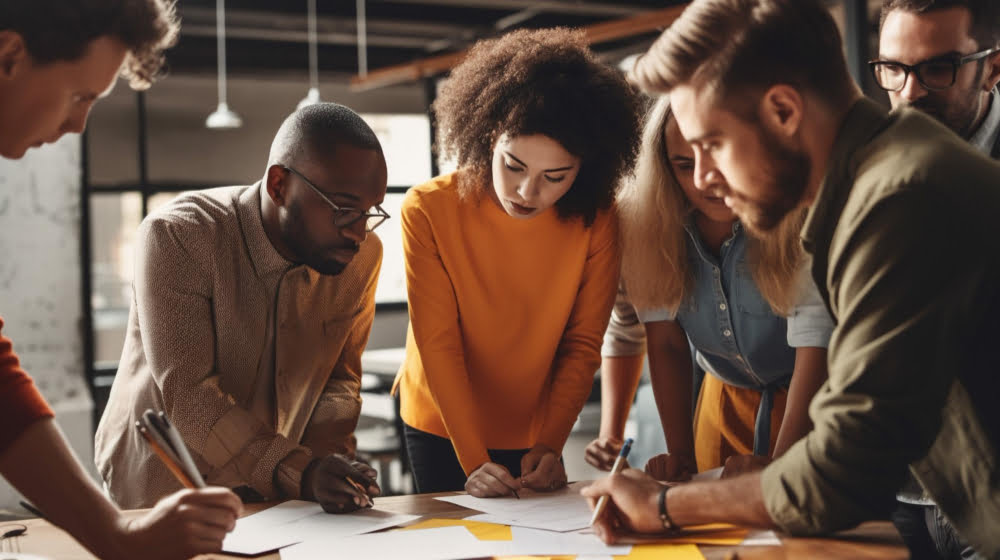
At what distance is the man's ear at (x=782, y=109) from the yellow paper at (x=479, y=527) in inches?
29.7

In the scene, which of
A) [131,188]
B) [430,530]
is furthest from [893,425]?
[131,188]

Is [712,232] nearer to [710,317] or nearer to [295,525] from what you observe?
[710,317]

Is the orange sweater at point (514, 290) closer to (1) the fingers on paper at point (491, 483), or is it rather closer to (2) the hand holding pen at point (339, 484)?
(1) the fingers on paper at point (491, 483)

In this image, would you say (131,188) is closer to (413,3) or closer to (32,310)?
(413,3)


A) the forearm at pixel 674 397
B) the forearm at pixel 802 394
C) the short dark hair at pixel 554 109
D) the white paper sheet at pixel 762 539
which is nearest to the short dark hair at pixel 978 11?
the short dark hair at pixel 554 109

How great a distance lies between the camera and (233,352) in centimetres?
189

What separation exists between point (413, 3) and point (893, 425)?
709 cm

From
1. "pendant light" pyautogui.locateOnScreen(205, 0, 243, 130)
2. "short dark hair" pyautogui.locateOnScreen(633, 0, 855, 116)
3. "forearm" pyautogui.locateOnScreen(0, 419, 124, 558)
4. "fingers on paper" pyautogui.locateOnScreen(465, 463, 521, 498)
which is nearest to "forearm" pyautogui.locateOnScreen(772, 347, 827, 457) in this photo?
"fingers on paper" pyautogui.locateOnScreen(465, 463, 521, 498)

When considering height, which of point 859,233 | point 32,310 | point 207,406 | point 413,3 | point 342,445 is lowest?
point 32,310

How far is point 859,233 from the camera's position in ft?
3.89

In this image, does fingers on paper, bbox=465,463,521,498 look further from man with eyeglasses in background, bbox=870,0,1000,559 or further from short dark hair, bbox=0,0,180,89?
short dark hair, bbox=0,0,180,89

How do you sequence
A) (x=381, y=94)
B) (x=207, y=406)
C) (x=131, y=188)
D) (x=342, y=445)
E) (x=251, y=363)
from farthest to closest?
(x=381, y=94)
(x=131, y=188)
(x=342, y=445)
(x=251, y=363)
(x=207, y=406)

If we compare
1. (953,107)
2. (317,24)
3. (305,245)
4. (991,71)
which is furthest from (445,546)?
(317,24)

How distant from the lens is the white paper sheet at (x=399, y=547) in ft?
4.60
